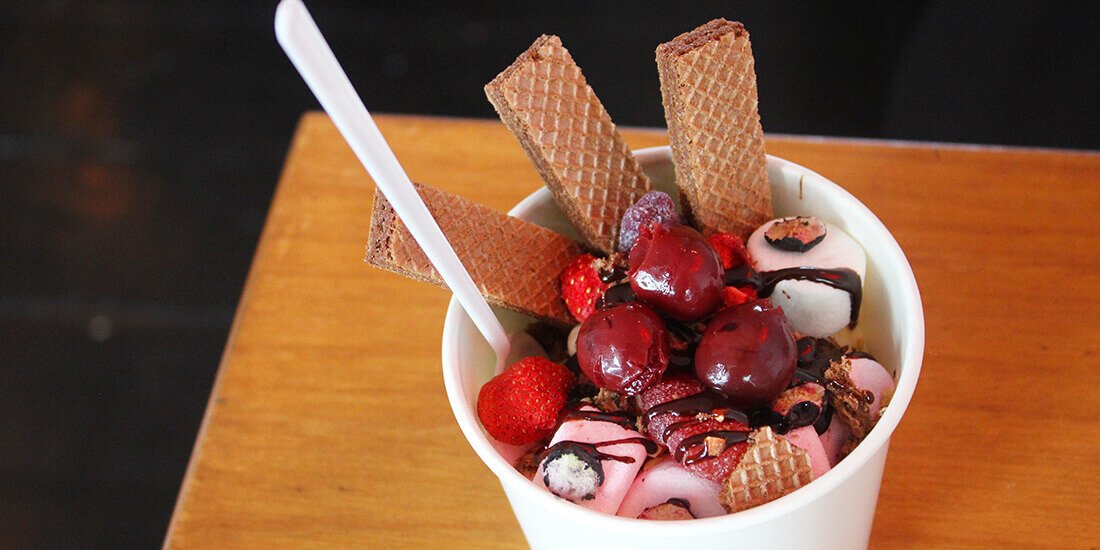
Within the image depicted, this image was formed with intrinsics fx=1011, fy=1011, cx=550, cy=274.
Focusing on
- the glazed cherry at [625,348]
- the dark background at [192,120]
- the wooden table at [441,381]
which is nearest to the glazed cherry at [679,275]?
the glazed cherry at [625,348]

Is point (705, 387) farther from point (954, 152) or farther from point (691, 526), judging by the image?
point (954, 152)

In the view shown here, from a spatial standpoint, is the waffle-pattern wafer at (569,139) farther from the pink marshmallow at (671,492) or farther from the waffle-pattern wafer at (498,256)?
the pink marshmallow at (671,492)

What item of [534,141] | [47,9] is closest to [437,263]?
[534,141]

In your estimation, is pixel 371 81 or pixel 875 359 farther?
pixel 371 81

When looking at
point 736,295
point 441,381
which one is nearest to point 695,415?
point 736,295

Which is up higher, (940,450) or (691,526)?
(691,526)

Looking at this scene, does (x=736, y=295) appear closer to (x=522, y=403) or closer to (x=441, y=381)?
(x=522, y=403)
